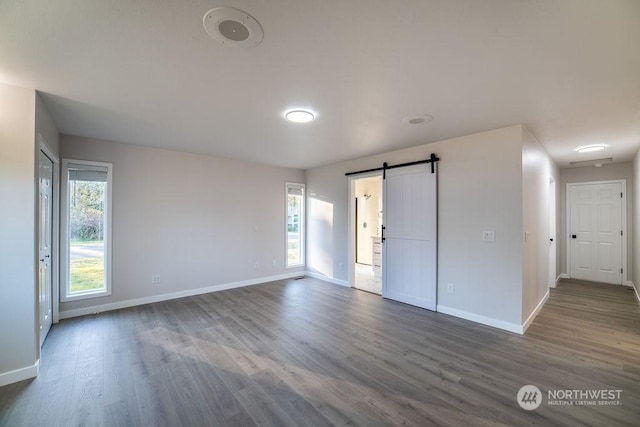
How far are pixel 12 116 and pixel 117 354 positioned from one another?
2.37 m

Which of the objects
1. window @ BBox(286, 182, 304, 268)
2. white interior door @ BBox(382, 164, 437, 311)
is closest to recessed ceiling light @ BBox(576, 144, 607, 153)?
white interior door @ BBox(382, 164, 437, 311)

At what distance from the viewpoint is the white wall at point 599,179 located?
5.14m

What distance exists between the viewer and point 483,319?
3393 millimetres

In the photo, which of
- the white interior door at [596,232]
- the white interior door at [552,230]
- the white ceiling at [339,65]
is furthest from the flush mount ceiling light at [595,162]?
the white ceiling at [339,65]

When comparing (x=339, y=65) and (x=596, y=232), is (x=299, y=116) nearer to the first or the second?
(x=339, y=65)

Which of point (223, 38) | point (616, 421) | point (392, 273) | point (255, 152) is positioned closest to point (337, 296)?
point (392, 273)

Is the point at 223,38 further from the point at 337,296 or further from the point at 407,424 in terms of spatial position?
the point at 337,296

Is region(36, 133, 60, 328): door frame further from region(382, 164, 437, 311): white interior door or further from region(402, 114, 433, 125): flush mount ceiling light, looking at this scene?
region(382, 164, 437, 311): white interior door

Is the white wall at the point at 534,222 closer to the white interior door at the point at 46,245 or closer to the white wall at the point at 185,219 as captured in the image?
the white wall at the point at 185,219

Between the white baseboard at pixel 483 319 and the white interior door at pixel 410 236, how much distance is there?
0.19 m

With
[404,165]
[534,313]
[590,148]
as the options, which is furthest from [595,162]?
[404,165]

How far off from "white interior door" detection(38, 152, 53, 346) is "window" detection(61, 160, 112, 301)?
35cm

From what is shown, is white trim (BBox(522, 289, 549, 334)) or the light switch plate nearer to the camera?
white trim (BBox(522, 289, 549, 334))

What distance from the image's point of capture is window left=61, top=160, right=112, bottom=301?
3.62 metres
